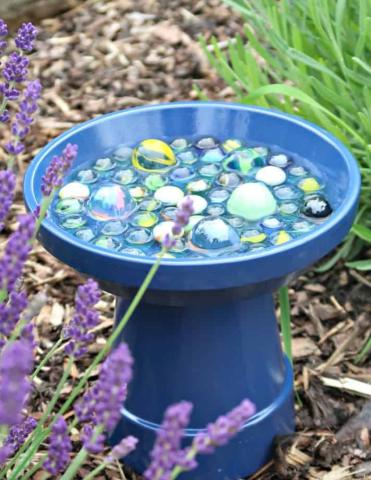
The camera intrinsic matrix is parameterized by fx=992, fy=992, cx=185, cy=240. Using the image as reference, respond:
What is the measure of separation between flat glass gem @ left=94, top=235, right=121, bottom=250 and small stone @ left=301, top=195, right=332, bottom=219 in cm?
30

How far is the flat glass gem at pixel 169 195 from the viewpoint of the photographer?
161cm

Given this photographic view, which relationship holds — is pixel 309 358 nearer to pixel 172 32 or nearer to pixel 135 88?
pixel 135 88

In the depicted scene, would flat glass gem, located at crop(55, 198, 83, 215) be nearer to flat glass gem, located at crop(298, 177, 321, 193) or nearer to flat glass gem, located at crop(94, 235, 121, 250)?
flat glass gem, located at crop(94, 235, 121, 250)

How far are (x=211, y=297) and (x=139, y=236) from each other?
0.18 m

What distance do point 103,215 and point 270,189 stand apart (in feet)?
0.93

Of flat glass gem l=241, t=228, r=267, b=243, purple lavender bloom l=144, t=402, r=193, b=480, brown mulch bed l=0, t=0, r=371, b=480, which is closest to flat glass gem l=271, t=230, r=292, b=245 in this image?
Result: flat glass gem l=241, t=228, r=267, b=243

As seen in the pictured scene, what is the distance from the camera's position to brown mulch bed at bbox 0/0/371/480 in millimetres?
1788

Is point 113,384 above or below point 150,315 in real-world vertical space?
above

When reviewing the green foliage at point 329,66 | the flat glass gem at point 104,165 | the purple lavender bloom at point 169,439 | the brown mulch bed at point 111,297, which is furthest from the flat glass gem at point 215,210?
the purple lavender bloom at point 169,439

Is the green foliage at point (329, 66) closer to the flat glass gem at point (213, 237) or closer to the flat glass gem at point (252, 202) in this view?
the flat glass gem at point (252, 202)

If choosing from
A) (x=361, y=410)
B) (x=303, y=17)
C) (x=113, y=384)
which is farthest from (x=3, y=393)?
(x=303, y=17)

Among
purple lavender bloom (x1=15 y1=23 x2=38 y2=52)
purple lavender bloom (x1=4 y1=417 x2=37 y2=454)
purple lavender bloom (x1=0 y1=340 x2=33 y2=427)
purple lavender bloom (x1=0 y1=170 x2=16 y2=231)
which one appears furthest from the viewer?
purple lavender bloom (x1=4 y1=417 x2=37 y2=454)

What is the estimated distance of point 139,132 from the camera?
69.2 inches

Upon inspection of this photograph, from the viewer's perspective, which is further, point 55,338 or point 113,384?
point 55,338
